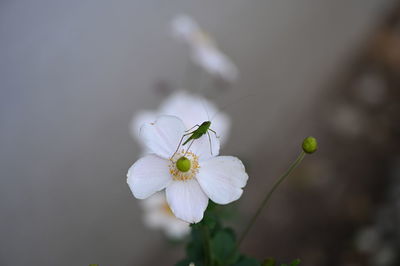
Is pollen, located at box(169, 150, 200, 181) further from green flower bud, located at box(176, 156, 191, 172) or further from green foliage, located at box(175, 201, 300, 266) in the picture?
green foliage, located at box(175, 201, 300, 266)

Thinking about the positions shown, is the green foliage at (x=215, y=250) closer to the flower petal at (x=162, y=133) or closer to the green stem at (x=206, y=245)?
the green stem at (x=206, y=245)

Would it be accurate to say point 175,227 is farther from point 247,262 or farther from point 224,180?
→ point 224,180

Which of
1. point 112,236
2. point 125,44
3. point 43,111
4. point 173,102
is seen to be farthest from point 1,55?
point 112,236

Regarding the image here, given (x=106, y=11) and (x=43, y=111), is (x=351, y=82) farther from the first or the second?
(x=43, y=111)

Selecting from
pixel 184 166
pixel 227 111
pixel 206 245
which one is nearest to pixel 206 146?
pixel 184 166

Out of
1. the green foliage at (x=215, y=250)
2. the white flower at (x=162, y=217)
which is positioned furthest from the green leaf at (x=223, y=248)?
the white flower at (x=162, y=217)
